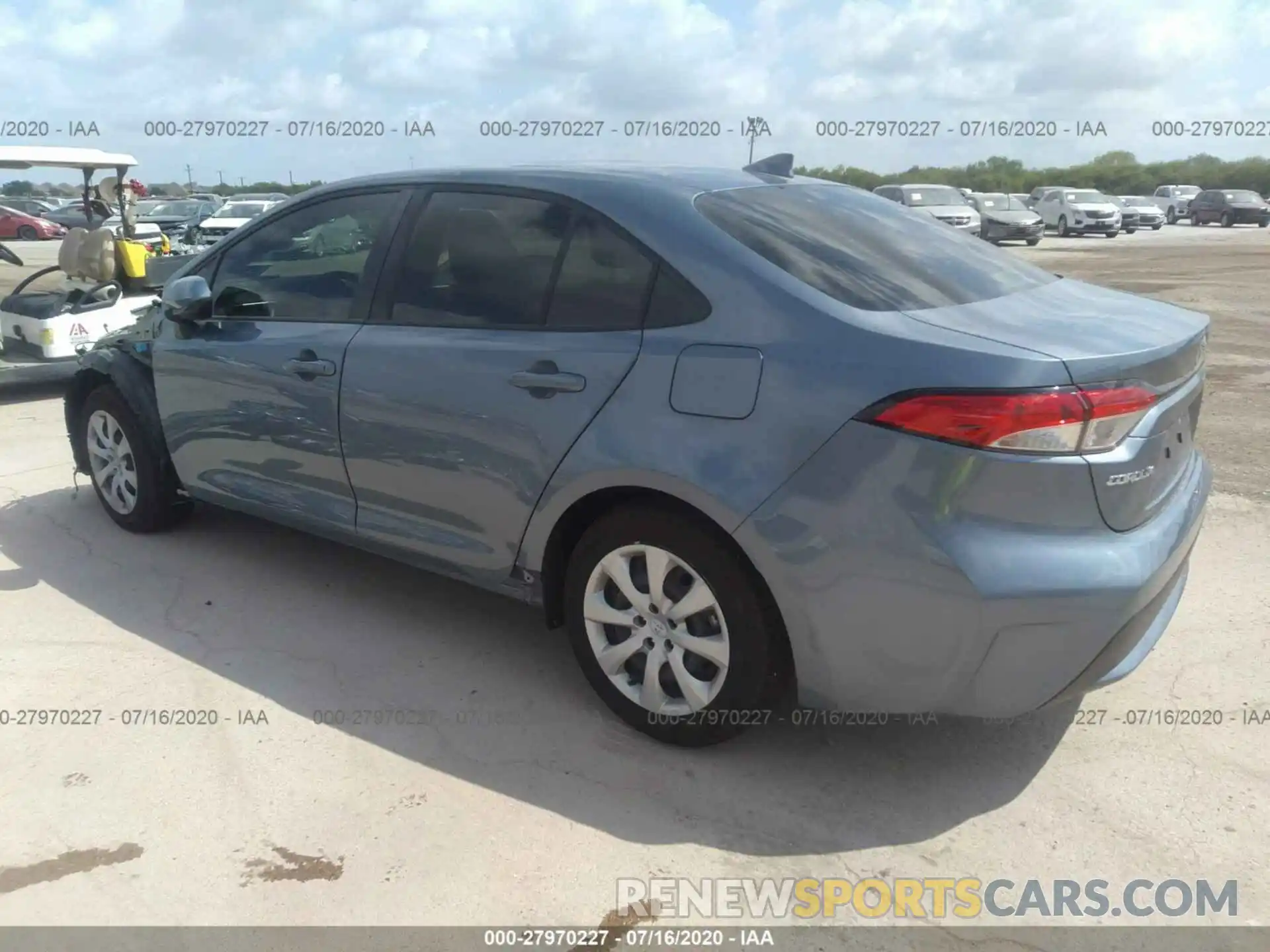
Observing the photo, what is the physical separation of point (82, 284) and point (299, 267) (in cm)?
531

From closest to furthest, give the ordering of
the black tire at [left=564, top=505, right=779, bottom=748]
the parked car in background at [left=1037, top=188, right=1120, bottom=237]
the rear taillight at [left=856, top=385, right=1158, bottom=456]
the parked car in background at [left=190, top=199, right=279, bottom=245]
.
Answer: the rear taillight at [left=856, top=385, right=1158, bottom=456] → the black tire at [left=564, top=505, right=779, bottom=748] → the parked car in background at [left=190, top=199, right=279, bottom=245] → the parked car in background at [left=1037, top=188, right=1120, bottom=237]

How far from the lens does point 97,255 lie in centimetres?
824

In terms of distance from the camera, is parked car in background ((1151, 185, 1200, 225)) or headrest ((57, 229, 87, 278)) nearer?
headrest ((57, 229, 87, 278))

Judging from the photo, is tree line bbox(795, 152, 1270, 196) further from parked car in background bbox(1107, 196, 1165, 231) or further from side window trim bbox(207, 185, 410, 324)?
side window trim bbox(207, 185, 410, 324)

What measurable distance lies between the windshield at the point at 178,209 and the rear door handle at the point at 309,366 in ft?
85.5

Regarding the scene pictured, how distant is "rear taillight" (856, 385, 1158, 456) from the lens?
245cm

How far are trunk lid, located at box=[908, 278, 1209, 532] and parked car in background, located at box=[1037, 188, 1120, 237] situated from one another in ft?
110

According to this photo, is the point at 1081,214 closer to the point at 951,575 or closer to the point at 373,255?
the point at 373,255

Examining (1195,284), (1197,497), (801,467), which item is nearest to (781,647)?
(801,467)

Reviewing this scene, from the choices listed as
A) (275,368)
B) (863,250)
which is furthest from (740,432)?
(275,368)

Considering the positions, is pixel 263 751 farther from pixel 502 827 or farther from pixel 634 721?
pixel 634 721

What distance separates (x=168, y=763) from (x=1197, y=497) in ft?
10.4

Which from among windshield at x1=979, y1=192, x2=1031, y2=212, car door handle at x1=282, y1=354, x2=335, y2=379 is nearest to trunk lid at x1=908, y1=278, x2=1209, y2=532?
car door handle at x1=282, y1=354, x2=335, y2=379

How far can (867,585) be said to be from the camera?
2.62 metres
